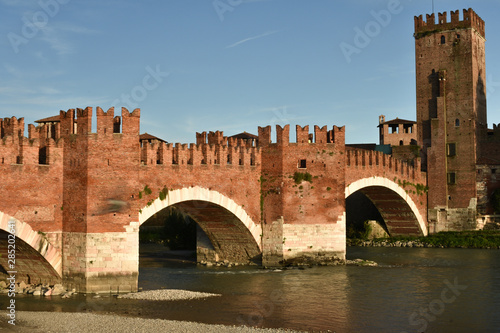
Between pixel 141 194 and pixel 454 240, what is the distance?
2600 centimetres

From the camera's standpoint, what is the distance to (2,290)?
73.2ft

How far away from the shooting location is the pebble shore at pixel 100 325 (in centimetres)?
1608

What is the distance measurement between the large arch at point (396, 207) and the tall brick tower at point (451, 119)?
6.40 ft

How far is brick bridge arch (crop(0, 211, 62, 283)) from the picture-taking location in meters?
20.4

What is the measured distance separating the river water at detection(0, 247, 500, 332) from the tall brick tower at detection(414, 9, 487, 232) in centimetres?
1530

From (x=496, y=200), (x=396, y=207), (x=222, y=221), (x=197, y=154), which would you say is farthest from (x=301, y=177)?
(x=496, y=200)

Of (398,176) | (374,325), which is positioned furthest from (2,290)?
(398,176)

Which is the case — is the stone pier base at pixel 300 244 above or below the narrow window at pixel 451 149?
below

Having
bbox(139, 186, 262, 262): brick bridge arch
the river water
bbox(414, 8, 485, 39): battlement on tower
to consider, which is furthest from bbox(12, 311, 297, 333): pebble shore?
bbox(414, 8, 485, 39): battlement on tower

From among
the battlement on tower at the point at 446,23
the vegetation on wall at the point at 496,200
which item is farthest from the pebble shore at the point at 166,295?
the battlement on tower at the point at 446,23

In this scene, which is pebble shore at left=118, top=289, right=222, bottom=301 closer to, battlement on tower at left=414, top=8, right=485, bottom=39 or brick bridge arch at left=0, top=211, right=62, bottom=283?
brick bridge arch at left=0, top=211, right=62, bottom=283

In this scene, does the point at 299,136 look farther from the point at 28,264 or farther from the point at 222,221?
the point at 28,264

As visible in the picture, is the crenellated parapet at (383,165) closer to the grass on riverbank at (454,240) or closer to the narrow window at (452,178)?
the narrow window at (452,178)

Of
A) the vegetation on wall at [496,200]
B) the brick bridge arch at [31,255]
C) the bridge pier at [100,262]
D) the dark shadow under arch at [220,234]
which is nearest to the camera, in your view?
the brick bridge arch at [31,255]
